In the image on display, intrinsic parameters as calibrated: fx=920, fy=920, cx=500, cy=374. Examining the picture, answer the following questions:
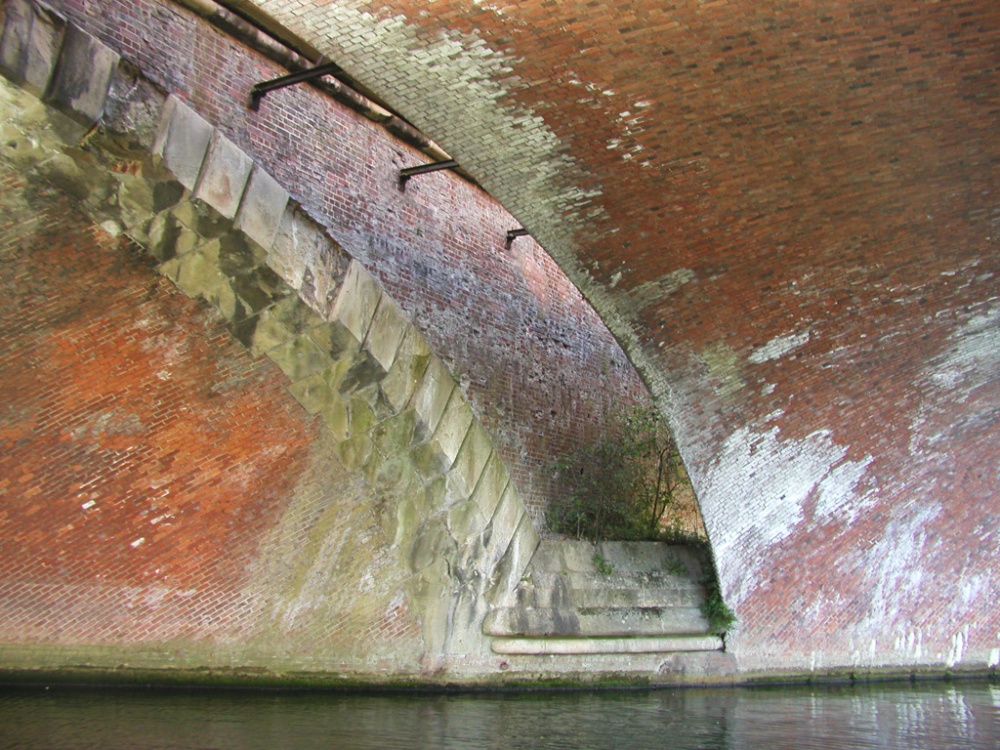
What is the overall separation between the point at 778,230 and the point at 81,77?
4.23 metres

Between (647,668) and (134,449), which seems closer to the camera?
(134,449)

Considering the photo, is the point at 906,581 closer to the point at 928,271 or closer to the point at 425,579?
the point at 928,271

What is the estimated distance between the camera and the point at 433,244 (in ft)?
28.5

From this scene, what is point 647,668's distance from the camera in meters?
8.16

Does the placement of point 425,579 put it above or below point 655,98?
below

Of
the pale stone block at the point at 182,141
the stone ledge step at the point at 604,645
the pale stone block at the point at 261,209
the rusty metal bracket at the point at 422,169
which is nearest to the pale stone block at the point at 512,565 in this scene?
the stone ledge step at the point at 604,645

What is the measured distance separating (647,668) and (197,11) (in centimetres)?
641

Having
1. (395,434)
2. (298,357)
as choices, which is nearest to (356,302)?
(298,357)

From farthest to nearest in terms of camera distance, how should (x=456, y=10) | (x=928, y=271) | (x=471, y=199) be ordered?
(x=471, y=199) < (x=928, y=271) < (x=456, y=10)

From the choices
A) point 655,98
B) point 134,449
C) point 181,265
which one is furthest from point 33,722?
point 655,98

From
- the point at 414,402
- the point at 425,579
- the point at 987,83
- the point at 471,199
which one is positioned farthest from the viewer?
the point at 471,199

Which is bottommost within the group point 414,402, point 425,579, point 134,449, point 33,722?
point 33,722

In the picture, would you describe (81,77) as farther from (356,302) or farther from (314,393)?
(314,393)

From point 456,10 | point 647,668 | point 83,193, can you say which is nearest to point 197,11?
point 83,193
